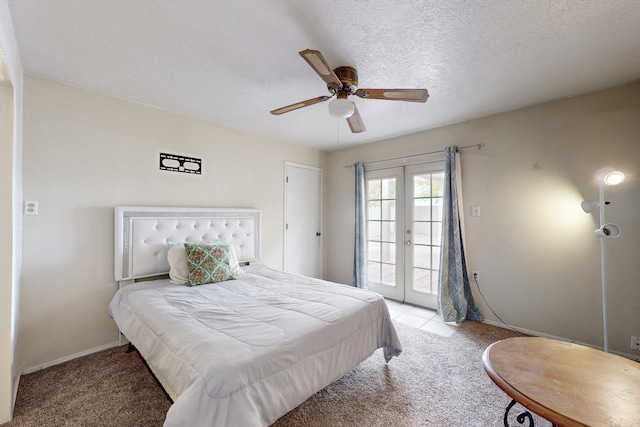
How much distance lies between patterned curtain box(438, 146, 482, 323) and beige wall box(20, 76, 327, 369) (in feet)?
10.1

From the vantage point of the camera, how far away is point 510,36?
1737 millimetres

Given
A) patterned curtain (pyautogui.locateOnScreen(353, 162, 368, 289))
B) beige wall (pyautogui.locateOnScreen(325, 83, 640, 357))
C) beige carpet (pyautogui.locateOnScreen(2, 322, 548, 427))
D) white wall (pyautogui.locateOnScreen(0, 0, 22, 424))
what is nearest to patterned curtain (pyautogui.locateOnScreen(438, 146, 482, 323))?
beige wall (pyautogui.locateOnScreen(325, 83, 640, 357))

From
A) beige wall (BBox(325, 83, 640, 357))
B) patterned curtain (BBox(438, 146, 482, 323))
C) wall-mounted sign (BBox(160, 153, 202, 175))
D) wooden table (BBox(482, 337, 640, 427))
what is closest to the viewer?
wooden table (BBox(482, 337, 640, 427))

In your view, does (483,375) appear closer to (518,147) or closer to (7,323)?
(518,147)

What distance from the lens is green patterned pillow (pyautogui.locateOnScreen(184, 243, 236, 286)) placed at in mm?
2531

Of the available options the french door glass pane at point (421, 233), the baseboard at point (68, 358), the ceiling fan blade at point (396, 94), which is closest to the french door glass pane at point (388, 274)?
the french door glass pane at point (421, 233)

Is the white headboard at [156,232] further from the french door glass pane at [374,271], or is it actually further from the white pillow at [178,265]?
the french door glass pane at [374,271]

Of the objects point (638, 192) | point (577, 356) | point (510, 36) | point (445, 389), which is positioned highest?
point (510, 36)

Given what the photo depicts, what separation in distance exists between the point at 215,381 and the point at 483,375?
212 cm

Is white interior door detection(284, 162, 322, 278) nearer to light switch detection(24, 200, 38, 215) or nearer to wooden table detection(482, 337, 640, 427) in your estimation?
light switch detection(24, 200, 38, 215)

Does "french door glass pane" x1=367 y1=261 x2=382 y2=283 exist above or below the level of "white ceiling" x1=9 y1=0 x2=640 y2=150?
below

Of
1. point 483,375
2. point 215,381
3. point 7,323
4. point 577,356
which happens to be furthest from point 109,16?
point 483,375

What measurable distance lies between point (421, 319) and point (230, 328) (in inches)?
102

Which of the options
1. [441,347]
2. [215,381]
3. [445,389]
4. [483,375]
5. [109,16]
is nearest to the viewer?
[215,381]
